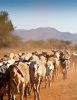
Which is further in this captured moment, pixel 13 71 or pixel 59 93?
pixel 59 93

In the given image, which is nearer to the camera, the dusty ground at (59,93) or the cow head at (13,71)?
the cow head at (13,71)

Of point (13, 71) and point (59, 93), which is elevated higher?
point (13, 71)

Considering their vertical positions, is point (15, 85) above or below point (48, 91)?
above

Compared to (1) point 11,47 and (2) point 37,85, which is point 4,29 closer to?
(1) point 11,47

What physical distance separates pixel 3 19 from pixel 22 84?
129ft

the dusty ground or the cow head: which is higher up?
the cow head

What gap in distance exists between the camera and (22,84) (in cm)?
787

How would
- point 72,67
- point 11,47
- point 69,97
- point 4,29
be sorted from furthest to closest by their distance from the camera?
point 11,47
point 4,29
point 72,67
point 69,97

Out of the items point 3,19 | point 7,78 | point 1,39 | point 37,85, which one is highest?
point 3,19

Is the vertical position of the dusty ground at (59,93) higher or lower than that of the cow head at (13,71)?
lower

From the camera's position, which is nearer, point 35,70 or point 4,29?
point 35,70

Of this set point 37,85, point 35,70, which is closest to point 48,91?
point 37,85

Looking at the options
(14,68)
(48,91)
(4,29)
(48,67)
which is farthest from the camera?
(4,29)

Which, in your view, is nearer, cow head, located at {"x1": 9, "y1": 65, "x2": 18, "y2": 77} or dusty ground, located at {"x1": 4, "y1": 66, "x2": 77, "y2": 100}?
cow head, located at {"x1": 9, "y1": 65, "x2": 18, "y2": 77}
